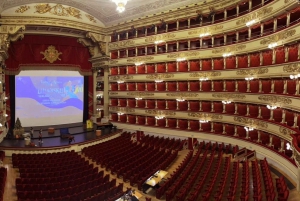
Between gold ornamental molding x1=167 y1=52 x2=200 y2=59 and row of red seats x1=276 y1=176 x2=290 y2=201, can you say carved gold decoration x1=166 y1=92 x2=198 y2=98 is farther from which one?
row of red seats x1=276 y1=176 x2=290 y2=201

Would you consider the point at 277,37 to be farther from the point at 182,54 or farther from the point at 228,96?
the point at 182,54

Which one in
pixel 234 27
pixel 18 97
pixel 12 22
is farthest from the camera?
pixel 18 97

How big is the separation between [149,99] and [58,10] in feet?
38.6

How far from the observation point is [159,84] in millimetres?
22000

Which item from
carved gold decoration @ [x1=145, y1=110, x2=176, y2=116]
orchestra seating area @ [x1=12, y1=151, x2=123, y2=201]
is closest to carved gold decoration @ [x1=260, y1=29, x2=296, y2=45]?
carved gold decoration @ [x1=145, y1=110, x2=176, y2=116]

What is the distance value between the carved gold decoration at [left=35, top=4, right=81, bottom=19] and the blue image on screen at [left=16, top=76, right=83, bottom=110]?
599cm

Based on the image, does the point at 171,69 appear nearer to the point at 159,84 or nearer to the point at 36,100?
the point at 159,84

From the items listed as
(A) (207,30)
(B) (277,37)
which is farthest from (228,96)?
(A) (207,30)

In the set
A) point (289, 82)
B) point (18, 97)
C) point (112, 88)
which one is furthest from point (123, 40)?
point (289, 82)

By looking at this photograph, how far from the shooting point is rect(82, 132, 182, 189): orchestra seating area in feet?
40.3

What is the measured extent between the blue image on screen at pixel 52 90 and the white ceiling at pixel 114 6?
6.34m

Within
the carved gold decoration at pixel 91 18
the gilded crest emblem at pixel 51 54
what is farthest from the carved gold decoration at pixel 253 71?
the gilded crest emblem at pixel 51 54

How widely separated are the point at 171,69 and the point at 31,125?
14.1m

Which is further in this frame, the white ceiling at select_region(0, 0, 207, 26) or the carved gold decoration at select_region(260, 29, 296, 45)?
the white ceiling at select_region(0, 0, 207, 26)
